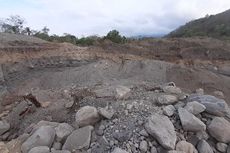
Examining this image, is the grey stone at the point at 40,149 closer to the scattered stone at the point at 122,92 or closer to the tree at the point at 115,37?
the scattered stone at the point at 122,92

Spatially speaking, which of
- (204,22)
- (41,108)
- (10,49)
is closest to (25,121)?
(41,108)

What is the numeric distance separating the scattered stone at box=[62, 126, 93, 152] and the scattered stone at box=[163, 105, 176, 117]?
1.20 m

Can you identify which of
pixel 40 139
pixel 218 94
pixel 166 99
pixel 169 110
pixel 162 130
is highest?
pixel 166 99

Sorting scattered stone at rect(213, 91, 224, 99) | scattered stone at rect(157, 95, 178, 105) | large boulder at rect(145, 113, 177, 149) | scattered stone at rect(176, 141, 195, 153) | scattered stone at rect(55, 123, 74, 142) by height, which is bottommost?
scattered stone at rect(213, 91, 224, 99)

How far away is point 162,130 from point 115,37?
30.2 feet

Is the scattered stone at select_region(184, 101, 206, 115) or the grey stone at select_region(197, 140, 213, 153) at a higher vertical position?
the scattered stone at select_region(184, 101, 206, 115)

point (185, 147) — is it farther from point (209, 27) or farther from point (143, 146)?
point (209, 27)

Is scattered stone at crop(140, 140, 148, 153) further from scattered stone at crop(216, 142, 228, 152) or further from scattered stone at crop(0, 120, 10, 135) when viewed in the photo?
scattered stone at crop(0, 120, 10, 135)

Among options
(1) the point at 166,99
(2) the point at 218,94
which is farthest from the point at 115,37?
(1) the point at 166,99

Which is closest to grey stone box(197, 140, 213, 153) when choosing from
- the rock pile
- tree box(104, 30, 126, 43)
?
the rock pile

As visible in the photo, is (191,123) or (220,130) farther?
(220,130)

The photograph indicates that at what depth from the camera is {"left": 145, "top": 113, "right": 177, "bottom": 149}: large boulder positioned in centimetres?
553

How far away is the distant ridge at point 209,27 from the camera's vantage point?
A: 68.4ft

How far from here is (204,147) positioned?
5.75m
